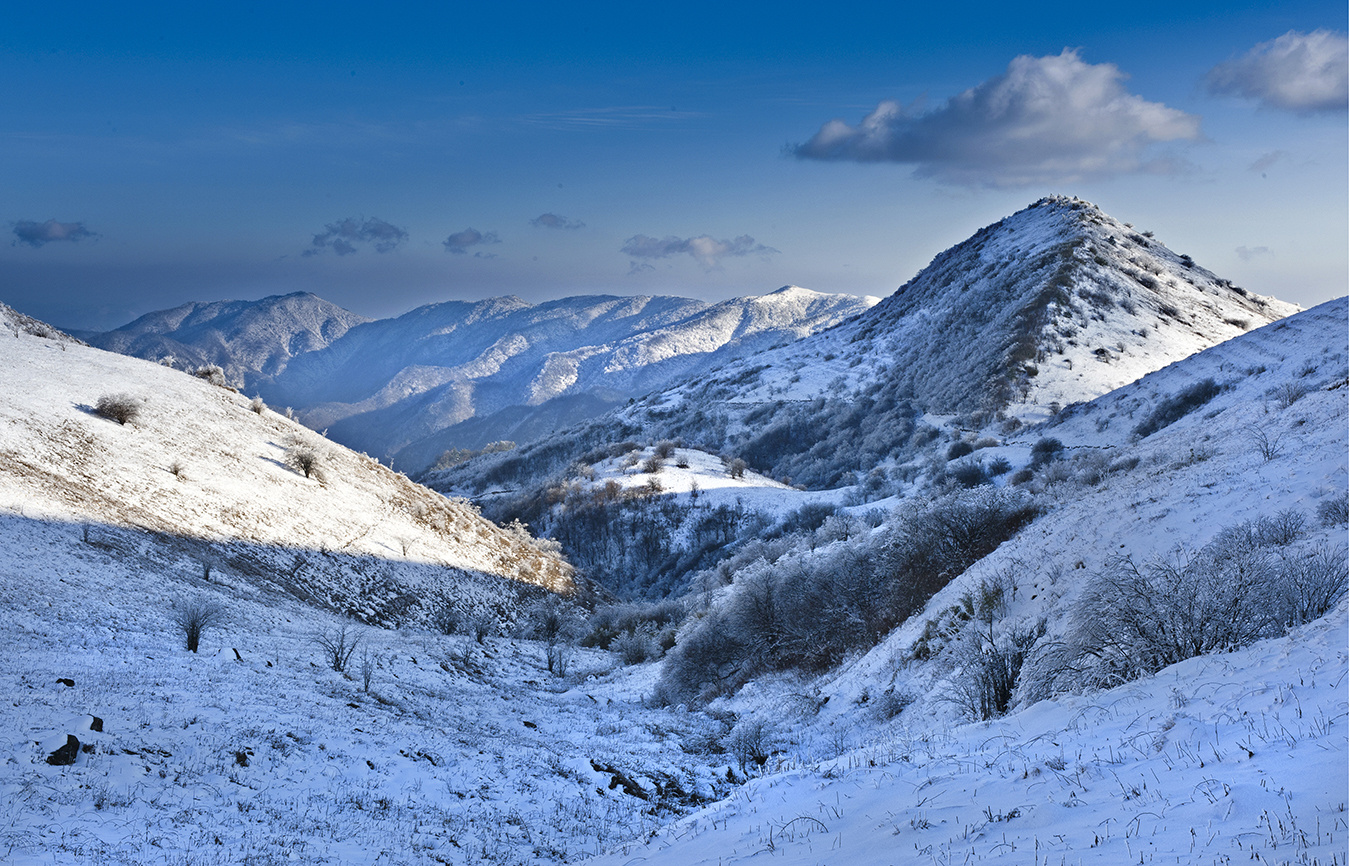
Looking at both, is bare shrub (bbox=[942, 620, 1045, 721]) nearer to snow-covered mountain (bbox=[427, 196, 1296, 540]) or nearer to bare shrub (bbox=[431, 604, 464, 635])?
bare shrub (bbox=[431, 604, 464, 635])

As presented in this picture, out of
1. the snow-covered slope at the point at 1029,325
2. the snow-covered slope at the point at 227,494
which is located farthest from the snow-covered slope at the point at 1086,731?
the snow-covered slope at the point at 1029,325

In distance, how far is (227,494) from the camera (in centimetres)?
2506

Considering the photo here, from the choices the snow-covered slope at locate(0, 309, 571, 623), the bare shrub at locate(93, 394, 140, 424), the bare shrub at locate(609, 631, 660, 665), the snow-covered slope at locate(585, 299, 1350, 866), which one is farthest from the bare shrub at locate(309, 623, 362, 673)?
the bare shrub at locate(93, 394, 140, 424)

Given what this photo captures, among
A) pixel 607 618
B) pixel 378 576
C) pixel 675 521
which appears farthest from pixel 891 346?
pixel 378 576

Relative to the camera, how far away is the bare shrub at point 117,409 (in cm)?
2531

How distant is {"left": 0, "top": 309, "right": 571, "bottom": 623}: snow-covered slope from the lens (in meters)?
21.0

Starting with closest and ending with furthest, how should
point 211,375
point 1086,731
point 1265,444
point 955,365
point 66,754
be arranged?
point 1086,731 < point 66,754 < point 1265,444 < point 211,375 < point 955,365

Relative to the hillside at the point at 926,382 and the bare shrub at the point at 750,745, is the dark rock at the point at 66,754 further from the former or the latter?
the hillside at the point at 926,382

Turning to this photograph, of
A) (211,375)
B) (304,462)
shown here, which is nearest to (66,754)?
A: (304,462)


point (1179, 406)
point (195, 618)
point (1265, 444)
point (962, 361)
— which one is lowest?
point (195, 618)

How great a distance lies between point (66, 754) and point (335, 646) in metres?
9.22

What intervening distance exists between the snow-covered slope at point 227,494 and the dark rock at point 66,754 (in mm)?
12070

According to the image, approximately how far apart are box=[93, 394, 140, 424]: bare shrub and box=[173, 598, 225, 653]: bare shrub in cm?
1220

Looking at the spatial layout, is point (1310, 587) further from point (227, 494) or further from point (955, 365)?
point (955, 365)
